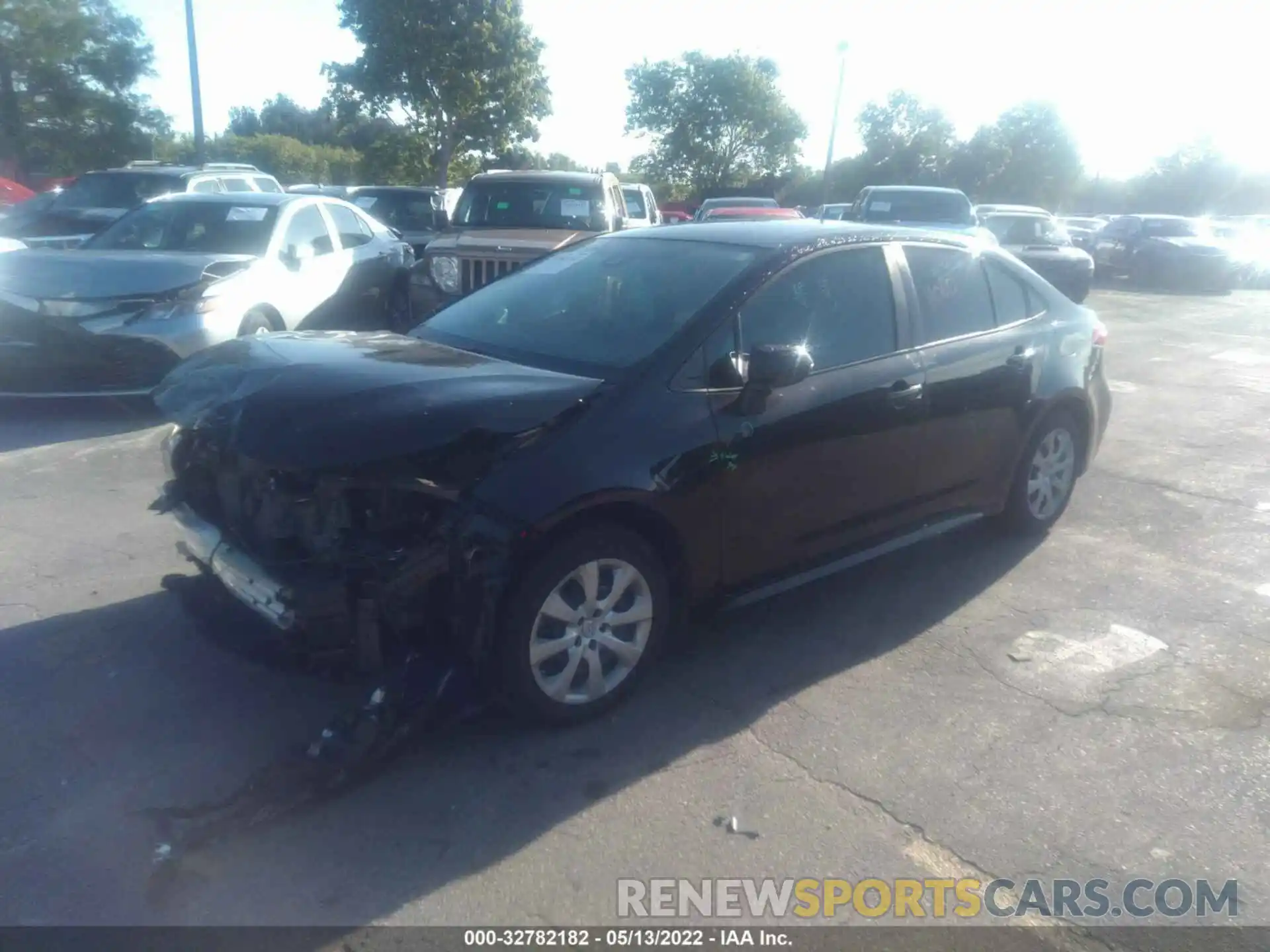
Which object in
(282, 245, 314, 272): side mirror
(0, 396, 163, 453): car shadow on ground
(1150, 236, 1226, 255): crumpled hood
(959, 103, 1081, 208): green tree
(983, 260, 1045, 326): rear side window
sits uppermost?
(959, 103, 1081, 208): green tree

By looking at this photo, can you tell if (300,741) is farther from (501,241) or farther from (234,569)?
(501,241)

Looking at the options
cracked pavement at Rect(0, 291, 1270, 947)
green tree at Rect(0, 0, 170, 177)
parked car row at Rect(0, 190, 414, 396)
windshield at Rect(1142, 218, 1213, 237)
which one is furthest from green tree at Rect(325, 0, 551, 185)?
cracked pavement at Rect(0, 291, 1270, 947)

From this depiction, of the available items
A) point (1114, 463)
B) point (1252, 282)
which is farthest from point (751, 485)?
point (1252, 282)

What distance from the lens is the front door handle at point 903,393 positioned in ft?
15.7

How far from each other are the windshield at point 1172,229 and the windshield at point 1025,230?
648 cm

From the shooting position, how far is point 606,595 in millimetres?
3877

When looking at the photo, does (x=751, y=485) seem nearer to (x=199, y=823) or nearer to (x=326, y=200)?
(x=199, y=823)

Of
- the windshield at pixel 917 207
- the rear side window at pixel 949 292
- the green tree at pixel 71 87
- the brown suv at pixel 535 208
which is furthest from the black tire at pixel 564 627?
the green tree at pixel 71 87

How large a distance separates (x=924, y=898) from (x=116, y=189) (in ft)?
45.4

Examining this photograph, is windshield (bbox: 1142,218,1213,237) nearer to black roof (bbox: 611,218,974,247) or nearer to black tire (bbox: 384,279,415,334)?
black tire (bbox: 384,279,415,334)

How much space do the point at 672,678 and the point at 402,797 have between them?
1284 mm

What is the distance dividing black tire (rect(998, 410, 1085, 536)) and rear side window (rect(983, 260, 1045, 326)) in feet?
1.86

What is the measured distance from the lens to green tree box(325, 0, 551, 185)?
1026 inches

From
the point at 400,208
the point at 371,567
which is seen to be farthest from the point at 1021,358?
the point at 400,208
